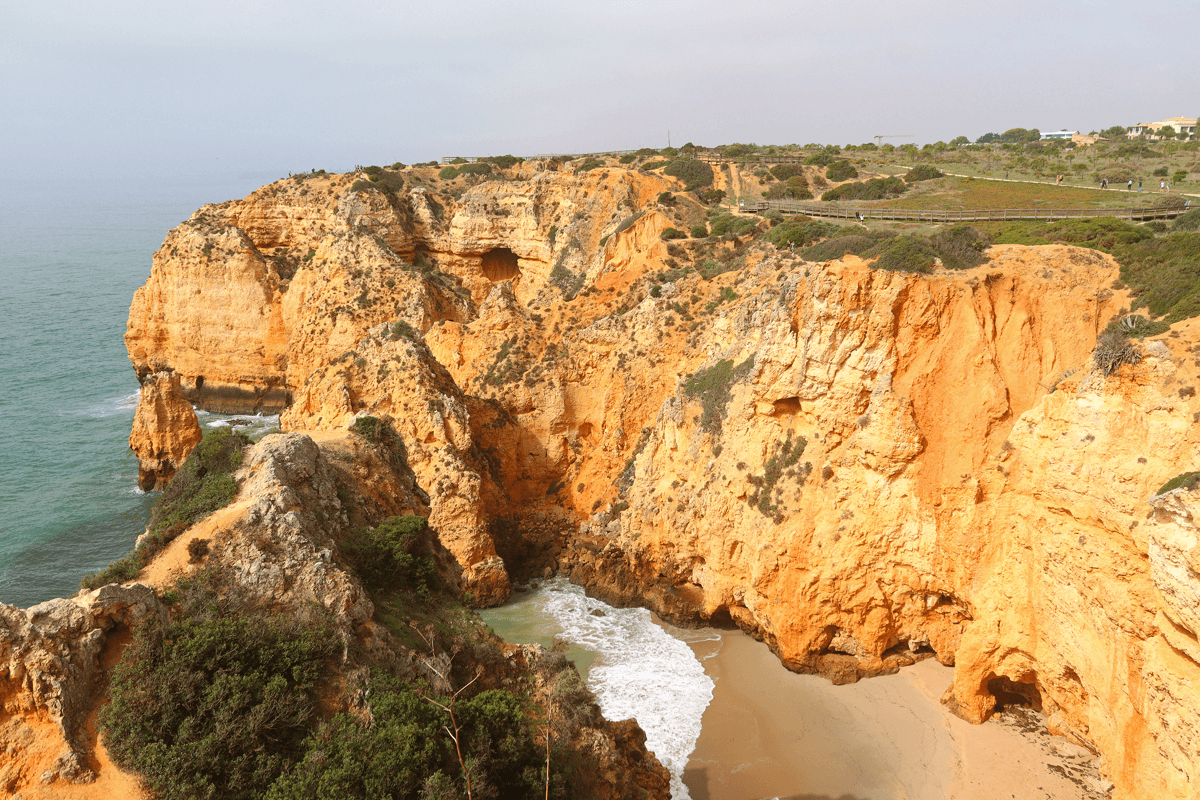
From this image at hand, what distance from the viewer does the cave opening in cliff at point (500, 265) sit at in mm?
51062

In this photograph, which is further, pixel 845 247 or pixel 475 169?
pixel 475 169

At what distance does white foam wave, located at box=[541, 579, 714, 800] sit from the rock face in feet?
66.0

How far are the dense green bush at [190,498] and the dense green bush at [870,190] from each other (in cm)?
3634

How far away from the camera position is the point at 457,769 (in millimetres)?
10156

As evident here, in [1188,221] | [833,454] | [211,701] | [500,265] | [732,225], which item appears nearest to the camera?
[211,701]

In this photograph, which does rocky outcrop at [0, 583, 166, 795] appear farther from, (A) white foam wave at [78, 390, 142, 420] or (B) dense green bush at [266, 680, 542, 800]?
(A) white foam wave at [78, 390, 142, 420]

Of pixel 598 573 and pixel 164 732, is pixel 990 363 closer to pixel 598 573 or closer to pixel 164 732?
pixel 598 573

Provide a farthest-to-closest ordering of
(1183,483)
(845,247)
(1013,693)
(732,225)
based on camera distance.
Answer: (732,225), (845,247), (1013,693), (1183,483)

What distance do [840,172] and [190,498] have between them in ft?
147

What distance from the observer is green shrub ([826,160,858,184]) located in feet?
152

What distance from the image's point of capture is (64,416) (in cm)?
4303

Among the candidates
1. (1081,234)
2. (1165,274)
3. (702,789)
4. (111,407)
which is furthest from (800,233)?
(111,407)

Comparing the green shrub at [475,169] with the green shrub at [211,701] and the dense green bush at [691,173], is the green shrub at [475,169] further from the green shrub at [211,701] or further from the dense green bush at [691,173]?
the green shrub at [211,701]

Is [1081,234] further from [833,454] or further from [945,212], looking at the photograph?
[833,454]
